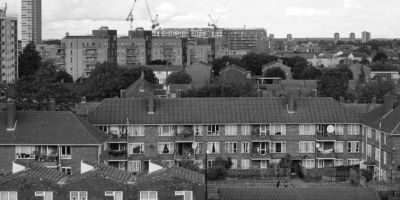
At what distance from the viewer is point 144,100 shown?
68312 mm

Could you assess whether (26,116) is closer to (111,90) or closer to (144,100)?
(144,100)

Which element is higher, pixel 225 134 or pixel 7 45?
pixel 7 45

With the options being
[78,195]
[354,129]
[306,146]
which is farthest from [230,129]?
[78,195]

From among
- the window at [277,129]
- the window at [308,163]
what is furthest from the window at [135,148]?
the window at [308,163]

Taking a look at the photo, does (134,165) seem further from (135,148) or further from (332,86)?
(332,86)

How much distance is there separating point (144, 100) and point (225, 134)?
24.4 ft

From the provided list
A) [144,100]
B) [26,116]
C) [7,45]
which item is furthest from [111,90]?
[7,45]

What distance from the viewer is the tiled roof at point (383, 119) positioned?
61.5 meters

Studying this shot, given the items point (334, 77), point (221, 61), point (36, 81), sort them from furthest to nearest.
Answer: point (221, 61) < point (334, 77) < point (36, 81)

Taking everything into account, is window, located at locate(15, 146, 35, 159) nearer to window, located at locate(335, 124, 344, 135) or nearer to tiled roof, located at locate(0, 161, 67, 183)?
tiled roof, located at locate(0, 161, 67, 183)

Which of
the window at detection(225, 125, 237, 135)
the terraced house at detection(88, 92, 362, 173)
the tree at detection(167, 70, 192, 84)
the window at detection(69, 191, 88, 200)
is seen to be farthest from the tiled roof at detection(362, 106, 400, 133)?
the tree at detection(167, 70, 192, 84)

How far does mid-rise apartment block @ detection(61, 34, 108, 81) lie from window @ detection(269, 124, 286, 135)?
399ft

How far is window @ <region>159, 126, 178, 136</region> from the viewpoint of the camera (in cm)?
6644

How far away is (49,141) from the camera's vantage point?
56688 mm
